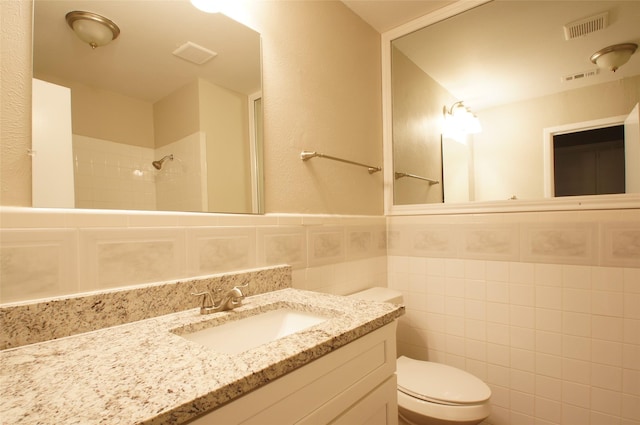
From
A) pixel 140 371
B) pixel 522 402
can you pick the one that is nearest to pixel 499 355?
pixel 522 402

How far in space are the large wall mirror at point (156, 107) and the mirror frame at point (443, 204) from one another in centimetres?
101

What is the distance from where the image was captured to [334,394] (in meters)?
0.72

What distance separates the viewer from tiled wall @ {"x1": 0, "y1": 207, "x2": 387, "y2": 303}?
2.30 ft

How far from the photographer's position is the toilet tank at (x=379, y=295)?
1606 mm

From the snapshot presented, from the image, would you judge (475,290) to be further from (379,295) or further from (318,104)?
(318,104)

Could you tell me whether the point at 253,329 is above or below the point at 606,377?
above

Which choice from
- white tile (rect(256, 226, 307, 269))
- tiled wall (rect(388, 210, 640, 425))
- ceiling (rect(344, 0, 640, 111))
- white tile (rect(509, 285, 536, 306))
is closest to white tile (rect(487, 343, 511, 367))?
tiled wall (rect(388, 210, 640, 425))

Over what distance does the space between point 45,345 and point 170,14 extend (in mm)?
989

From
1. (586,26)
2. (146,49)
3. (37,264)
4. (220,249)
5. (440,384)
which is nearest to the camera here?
(37,264)

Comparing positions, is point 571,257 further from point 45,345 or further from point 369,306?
point 45,345

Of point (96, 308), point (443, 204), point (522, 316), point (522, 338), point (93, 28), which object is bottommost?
point (522, 338)

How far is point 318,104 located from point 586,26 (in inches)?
50.9

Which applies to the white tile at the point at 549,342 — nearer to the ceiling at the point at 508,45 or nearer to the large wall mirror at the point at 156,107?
the ceiling at the point at 508,45

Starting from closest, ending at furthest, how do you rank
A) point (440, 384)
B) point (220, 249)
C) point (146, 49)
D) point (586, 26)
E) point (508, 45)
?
1. point (146, 49)
2. point (220, 249)
3. point (440, 384)
4. point (586, 26)
5. point (508, 45)
